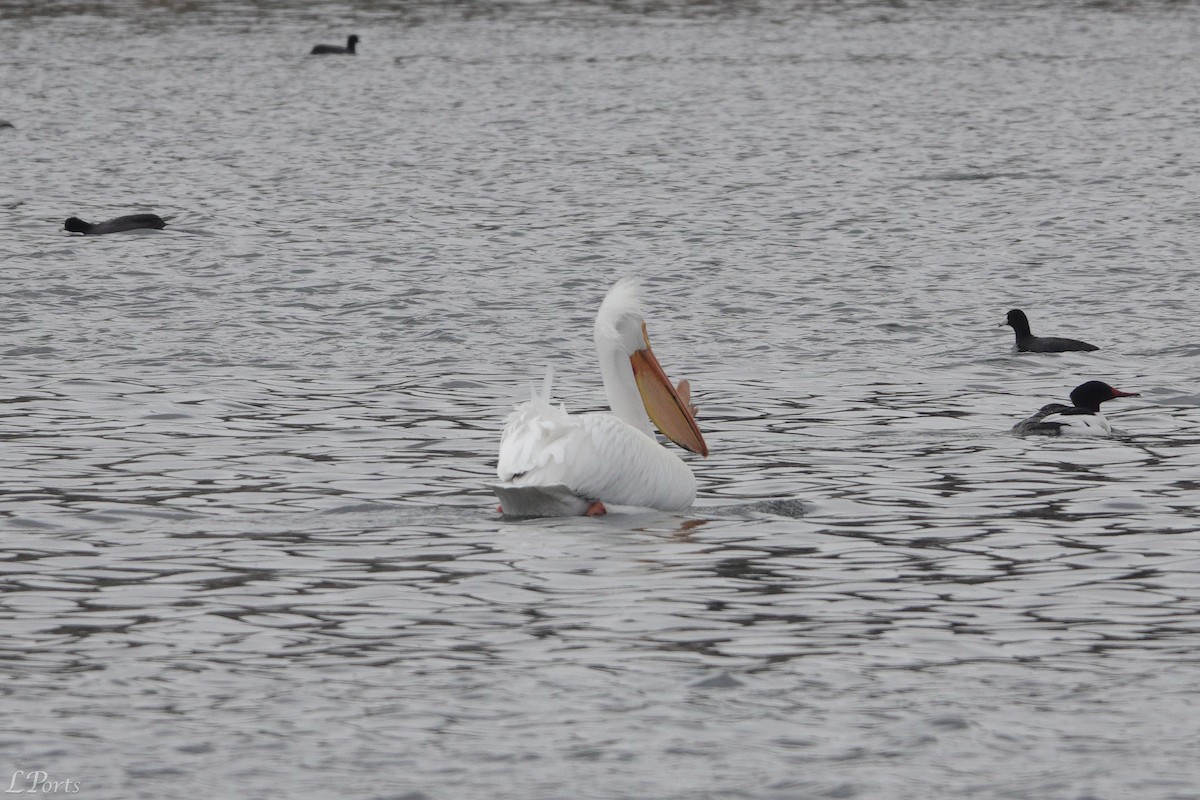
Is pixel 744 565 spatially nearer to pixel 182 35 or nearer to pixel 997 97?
pixel 997 97

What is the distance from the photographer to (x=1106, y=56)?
41438 mm

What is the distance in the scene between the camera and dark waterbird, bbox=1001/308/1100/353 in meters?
16.4

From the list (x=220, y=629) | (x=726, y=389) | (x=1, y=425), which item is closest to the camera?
(x=220, y=629)

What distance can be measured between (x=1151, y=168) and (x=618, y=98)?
1132 cm

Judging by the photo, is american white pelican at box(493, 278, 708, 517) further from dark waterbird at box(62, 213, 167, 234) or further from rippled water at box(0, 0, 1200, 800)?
dark waterbird at box(62, 213, 167, 234)

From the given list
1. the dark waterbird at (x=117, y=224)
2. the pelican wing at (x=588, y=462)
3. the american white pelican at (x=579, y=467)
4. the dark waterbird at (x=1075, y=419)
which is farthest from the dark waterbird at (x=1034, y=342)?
the dark waterbird at (x=117, y=224)

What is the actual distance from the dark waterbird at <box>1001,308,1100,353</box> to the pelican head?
15.2 feet

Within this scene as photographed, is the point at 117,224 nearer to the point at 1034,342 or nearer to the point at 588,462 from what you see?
the point at 1034,342

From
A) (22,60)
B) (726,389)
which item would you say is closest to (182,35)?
(22,60)

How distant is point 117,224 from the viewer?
22516mm

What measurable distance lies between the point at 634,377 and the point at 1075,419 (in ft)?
9.15
